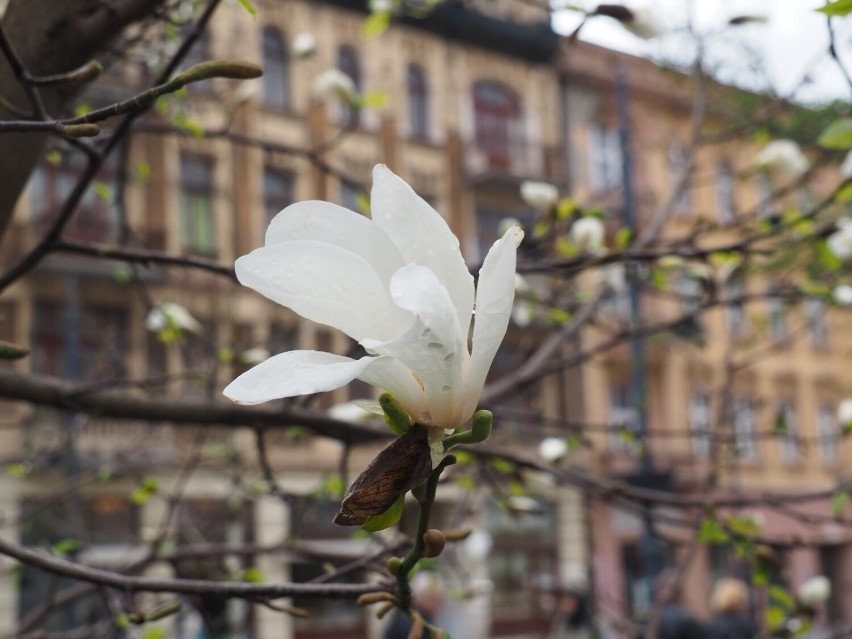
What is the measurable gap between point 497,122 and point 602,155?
6.98 feet

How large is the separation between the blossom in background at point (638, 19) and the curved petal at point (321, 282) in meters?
1.56

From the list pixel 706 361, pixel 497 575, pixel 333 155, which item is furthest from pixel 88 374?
pixel 706 361

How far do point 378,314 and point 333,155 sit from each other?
50.0 feet

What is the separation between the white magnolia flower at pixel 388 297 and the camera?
2.99ft

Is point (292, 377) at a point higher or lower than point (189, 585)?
higher

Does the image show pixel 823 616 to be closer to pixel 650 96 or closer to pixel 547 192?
pixel 650 96

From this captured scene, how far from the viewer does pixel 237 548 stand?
3.23 metres

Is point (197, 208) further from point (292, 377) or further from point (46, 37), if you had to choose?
point (292, 377)

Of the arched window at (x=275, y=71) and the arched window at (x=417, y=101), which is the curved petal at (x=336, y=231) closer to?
the arched window at (x=275, y=71)

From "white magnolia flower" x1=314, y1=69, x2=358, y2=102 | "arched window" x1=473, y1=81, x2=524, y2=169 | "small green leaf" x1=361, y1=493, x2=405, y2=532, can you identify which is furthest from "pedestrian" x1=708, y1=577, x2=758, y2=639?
"arched window" x1=473, y1=81, x2=524, y2=169

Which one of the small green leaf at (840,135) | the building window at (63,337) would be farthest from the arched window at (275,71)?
the small green leaf at (840,135)

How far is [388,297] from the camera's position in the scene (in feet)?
3.23

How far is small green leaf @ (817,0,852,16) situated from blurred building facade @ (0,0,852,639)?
33.4ft

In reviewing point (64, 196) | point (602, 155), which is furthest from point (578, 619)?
point (602, 155)
